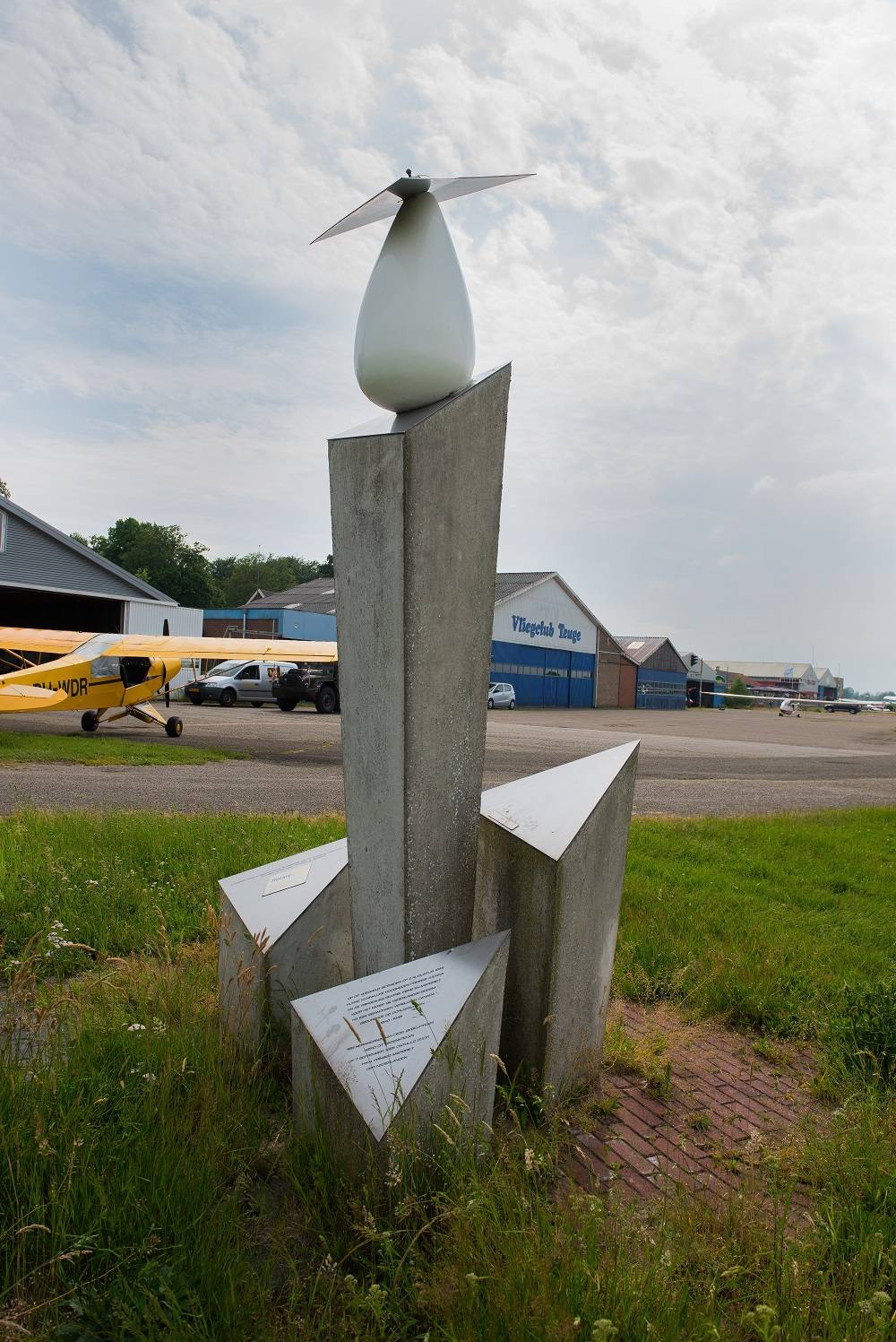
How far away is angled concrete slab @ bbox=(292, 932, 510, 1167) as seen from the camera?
2.23m

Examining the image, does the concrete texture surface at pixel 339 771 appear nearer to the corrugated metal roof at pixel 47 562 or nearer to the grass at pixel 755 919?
the grass at pixel 755 919

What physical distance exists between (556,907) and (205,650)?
631 inches

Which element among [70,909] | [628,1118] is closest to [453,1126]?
[628,1118]

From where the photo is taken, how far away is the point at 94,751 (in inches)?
548

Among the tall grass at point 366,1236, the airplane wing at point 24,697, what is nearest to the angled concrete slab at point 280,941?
the tall grass at point 366,1236

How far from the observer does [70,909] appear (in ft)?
15.3

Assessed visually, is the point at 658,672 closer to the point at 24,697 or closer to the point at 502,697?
the point at 502,697

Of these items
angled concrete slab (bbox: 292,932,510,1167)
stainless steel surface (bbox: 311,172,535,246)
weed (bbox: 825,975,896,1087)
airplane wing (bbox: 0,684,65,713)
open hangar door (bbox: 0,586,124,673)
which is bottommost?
weed (bbox: 825,975,896,1087)

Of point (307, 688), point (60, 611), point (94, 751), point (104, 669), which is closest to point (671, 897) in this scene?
point (94, 751)

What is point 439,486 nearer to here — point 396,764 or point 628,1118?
point 396,764

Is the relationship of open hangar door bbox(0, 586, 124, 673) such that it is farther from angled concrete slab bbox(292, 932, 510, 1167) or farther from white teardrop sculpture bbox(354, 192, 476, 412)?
angled concrete slab bbox(292, 932, 510, 1167)

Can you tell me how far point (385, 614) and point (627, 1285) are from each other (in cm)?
181

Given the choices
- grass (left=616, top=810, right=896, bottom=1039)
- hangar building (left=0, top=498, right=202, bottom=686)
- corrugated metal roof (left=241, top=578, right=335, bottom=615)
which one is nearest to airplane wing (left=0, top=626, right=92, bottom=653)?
hangar building (left=0, top=498, right=202, bottom=686)

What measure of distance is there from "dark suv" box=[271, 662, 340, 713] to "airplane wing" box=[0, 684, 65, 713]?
11499 mm
